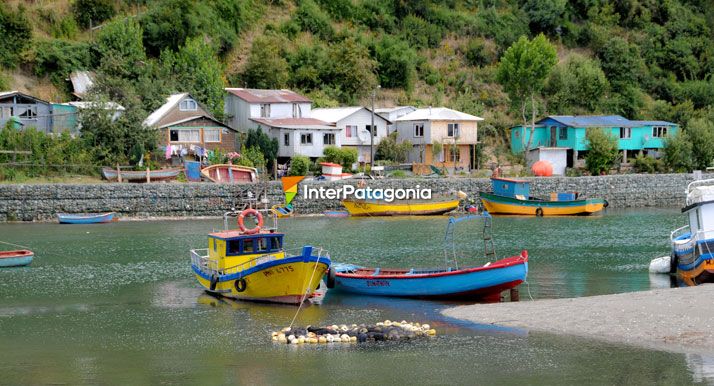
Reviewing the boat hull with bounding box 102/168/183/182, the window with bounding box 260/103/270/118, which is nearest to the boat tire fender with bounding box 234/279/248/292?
the boat hull with bounding box 102/168/183/182

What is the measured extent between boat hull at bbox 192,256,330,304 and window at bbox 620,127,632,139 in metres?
49.9

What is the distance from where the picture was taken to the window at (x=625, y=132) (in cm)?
7519

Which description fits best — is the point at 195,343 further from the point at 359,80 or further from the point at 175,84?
the point at 359,80

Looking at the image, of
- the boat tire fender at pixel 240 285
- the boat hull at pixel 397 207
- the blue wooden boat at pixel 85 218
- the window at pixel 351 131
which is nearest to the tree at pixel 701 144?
the boat hull at pixel 397 207

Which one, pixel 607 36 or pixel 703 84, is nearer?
pixel 703 84

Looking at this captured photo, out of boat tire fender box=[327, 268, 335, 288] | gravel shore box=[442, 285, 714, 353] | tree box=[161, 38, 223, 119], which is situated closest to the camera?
gravel shore box=[442, 285, 714, 353]

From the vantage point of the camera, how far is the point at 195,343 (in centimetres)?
2591

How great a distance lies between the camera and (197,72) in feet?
236

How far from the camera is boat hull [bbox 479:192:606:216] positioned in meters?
60.8

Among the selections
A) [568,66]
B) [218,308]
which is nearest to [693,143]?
[568,66]

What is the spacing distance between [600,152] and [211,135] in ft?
92.6

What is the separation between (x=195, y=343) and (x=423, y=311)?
289 inches

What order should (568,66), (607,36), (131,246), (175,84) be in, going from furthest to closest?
(607,36) < (568,66) < (175,84) < (131,246)

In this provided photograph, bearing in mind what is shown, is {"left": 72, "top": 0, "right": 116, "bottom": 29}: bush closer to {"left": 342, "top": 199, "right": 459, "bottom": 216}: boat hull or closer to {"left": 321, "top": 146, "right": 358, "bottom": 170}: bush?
{"left": 321, "top": 146, "right": 358, "bottom": 170}: bush
